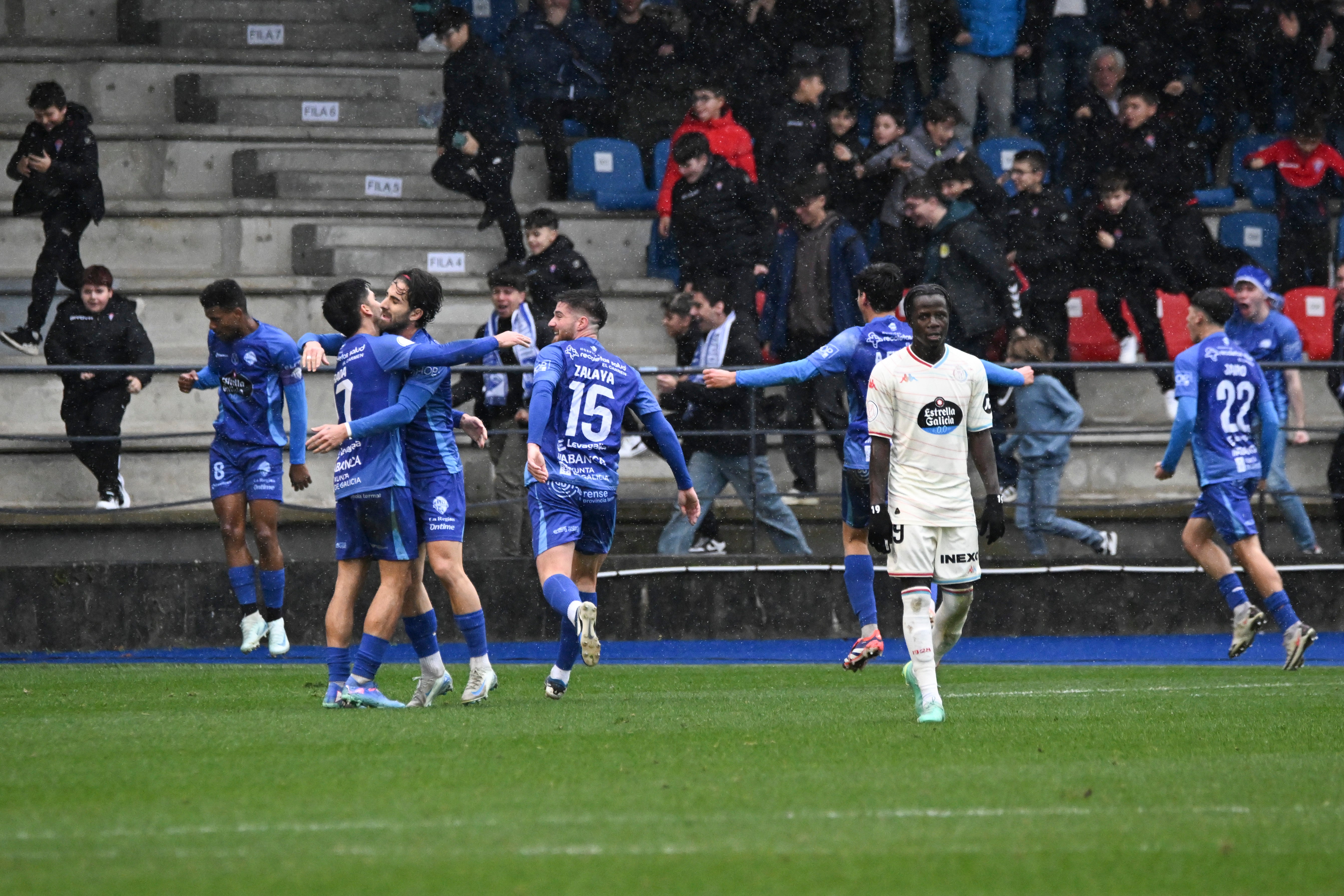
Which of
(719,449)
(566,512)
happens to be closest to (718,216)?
(719,449)

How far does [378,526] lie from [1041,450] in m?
7.62

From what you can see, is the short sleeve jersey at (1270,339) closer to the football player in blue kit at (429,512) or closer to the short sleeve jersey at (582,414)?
the short sleeve jersey at (582,414)

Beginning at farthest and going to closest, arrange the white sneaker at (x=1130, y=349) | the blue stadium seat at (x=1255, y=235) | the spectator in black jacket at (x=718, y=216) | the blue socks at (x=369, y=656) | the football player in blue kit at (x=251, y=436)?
1. the blue stadium seat at (x=1255, y=235)
2. the white sneaker at (x=1130, y=349)
3. the spectator in black jacket at (x=718, y=216)
4. the football player in blue kit at (x=251, y=436)
5. the blue socks at (x=369, y=656)

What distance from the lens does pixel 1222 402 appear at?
12312 mm

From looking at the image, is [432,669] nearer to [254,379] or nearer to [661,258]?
[254,379]

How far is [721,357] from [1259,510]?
4854 millimetres

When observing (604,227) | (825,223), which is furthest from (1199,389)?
(604,227)

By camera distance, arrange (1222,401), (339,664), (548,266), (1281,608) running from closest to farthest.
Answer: (339,664) < (1281,608) < (1222,401) < (548,266)

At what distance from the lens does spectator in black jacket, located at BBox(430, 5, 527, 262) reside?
58.0 feet

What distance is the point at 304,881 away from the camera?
4.98m

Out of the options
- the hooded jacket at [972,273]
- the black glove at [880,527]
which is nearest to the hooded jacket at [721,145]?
the hooded jacket at [972,273]

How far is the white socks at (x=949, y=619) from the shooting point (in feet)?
29.5

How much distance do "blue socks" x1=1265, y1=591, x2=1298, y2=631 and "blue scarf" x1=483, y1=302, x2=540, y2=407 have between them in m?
6.00

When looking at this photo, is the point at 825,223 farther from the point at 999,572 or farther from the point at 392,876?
the point at 392,876
